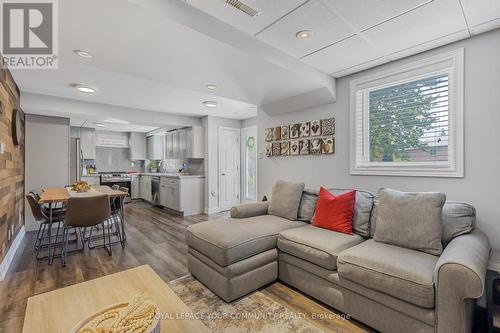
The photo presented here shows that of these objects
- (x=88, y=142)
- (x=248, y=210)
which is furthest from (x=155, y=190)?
(x=248, y=210)

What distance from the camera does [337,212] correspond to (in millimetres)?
2383

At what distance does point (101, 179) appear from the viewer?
7.16m

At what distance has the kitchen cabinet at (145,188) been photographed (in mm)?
6996

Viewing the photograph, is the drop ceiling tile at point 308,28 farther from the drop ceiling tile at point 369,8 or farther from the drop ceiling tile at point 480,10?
the drop ceiling tile at point 480,10

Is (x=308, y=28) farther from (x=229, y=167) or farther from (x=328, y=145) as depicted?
(x=229, y=167)

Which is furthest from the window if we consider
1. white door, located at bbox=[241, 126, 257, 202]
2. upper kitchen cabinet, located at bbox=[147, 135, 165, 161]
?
upper kitchen cabinet, located at bbox=[147, 135, 165, 161]

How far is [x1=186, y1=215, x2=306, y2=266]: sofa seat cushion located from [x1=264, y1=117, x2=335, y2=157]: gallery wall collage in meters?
1.14

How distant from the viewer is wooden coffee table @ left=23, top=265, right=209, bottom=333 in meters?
1.03

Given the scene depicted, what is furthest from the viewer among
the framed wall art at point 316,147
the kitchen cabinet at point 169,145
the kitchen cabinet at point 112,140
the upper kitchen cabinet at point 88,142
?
the kitchen cabinet at point 112,140

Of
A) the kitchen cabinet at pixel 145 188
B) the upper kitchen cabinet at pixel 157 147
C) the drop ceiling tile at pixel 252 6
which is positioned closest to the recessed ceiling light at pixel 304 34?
the drop ceiling tile at pixel 252 6

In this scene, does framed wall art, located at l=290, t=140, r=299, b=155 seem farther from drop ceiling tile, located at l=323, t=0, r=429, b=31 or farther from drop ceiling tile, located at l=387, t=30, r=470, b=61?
drop ceiling tile, located at l=323, t=0, r=429, b=31

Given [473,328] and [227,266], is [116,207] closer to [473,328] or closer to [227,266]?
[227,266]

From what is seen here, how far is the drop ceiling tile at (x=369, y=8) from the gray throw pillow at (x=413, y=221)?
146cm

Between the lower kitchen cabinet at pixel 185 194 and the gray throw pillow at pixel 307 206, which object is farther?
the lower kitchen cabinet at pixel 185 194
